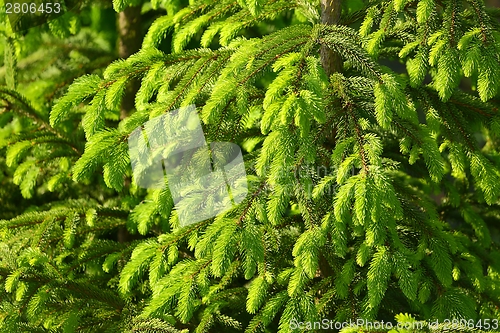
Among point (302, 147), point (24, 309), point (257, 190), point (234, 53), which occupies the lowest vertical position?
point (24, 309)

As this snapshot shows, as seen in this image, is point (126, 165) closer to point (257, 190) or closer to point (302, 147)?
point (257, 190)

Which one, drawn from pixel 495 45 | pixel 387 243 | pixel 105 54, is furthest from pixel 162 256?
pixel 105 54

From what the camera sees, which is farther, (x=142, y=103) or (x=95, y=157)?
(x=142, y=103)

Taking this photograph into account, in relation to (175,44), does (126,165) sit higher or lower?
lower

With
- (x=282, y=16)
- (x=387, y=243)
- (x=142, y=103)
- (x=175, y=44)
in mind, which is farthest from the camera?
(x=282, y=16)

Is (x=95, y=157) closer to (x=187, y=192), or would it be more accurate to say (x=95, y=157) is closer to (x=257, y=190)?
(x=187, y=192)

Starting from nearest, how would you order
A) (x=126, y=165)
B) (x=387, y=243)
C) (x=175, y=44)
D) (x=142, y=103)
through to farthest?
(x=387, y=243)
(x=126, y=165)
(x=142, y=103)
(x=175, y=44)

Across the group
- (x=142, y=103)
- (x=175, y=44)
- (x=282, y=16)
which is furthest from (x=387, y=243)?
(x=282, y=16)
